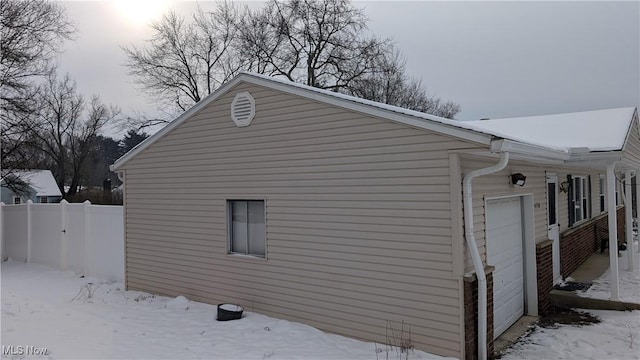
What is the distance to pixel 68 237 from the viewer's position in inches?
482

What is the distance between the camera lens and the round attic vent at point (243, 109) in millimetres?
7582

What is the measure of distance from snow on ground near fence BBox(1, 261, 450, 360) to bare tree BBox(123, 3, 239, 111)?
70.0 ft

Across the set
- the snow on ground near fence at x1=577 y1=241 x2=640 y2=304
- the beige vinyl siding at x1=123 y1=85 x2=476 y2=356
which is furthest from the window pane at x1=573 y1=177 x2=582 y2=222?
the beige vinyl siding at x1=123 y1=85 x2=476 y2=356

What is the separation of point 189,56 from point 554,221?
25.7 metres

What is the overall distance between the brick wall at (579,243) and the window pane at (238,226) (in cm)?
680

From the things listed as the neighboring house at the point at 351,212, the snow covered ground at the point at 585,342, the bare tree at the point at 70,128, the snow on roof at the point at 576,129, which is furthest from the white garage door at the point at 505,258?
the bare tree at the point at 70,128

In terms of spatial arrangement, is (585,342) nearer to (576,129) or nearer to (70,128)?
(576,129)

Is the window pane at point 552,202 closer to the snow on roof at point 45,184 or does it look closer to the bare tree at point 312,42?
the bare tree at point 312,42

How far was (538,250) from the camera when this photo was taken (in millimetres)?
7809

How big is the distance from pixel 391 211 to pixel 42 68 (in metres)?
16.9

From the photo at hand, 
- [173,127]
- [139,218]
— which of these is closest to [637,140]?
[173,127]

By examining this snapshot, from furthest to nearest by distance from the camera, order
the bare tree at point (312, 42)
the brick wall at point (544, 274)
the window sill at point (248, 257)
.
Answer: the bare tree at point (312, 42)
the brick wall at point (544, 274)
the window sill at point (248, 257)

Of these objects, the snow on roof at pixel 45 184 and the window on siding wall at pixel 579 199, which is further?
the snow on roof at pixel 45 184

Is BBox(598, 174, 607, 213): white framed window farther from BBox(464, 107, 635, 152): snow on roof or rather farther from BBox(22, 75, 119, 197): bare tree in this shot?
BBox(22, 75, 119, 197): bare tree
